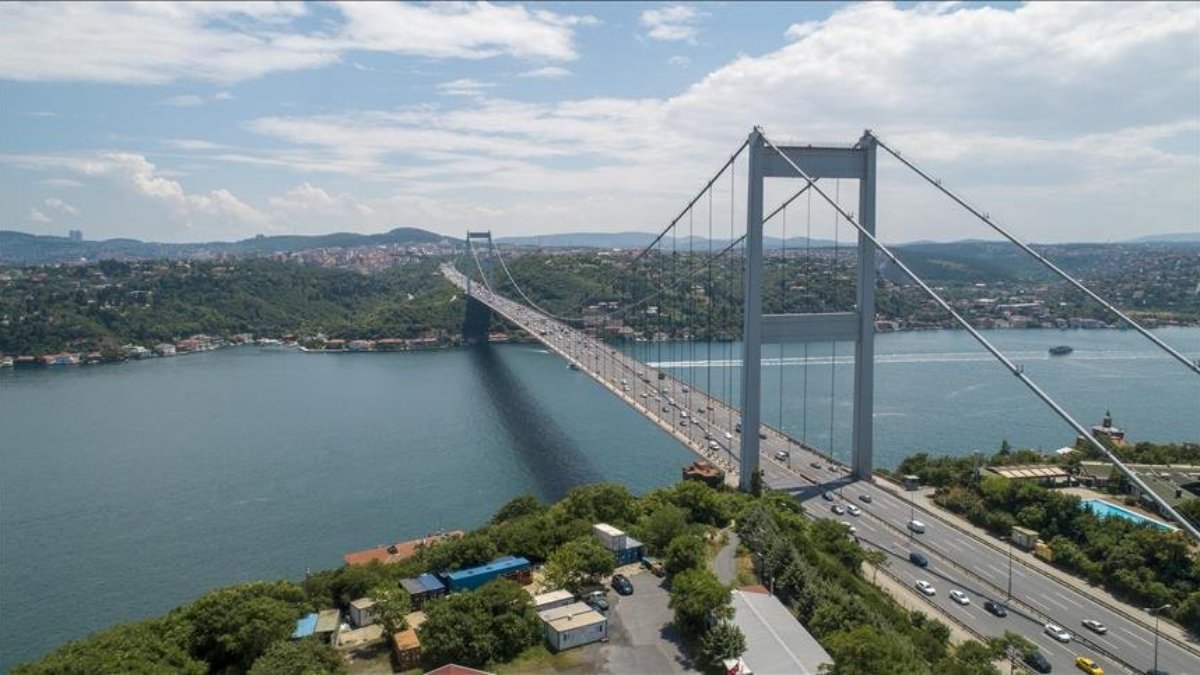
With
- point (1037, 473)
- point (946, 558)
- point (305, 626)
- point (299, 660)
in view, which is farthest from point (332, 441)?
point (1037, 473)

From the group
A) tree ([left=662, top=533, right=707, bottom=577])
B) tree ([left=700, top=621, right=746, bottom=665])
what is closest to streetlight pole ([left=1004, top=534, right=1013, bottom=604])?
tree ([left=662, top=533, right=707, bottom=577])

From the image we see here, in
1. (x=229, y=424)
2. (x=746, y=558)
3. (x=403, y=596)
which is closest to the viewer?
(x=403, y=596)

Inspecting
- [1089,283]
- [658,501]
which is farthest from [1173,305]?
[658,501]

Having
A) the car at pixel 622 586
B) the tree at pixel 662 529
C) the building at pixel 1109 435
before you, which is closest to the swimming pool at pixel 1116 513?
the building at pixel 1109 435

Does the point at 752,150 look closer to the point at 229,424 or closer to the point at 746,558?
the point at 746,558

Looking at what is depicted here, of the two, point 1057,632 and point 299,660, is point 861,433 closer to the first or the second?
point 1057,632

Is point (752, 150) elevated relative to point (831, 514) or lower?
elevated
